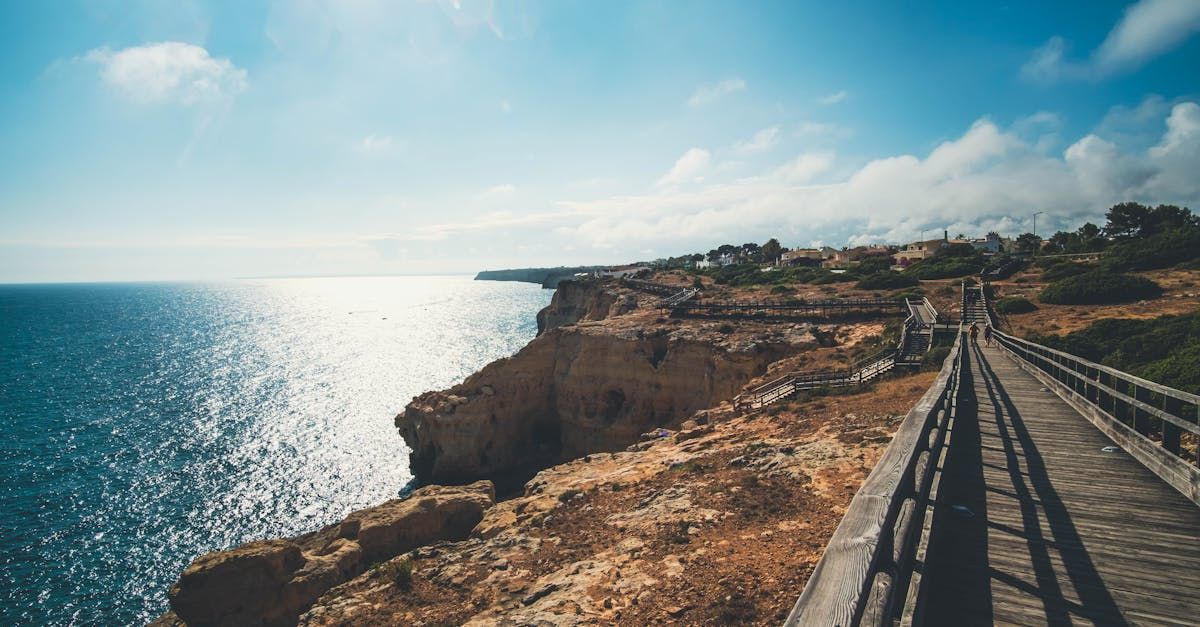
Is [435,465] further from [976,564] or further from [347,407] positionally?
[976,564]

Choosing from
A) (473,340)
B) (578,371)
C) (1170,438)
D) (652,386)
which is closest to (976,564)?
(1170,438)

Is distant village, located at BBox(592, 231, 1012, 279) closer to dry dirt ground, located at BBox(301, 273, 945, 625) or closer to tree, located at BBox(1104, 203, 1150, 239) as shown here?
tree, located at BBox(1104, 203, 1150, 239)

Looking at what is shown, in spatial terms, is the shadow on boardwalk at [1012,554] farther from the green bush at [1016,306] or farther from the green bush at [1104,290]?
the green bush at [1104,290]

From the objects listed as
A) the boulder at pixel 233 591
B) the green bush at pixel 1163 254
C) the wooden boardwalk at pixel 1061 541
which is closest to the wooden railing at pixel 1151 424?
the wooden boardwalk at pixel 1061 541

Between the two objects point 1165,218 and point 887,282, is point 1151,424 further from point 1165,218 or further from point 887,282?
point 1165,218

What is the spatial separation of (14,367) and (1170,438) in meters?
106

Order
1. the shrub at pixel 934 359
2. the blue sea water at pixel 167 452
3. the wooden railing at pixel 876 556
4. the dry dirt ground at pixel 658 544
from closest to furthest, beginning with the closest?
1. the wooden railing at pixel 876 556
2. the dry dirt ground at pixel 658 544
3. the shrub at pixel 934 359
4. the blue sea water at pixel 167 452

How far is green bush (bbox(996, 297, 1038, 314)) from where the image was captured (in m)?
36.4

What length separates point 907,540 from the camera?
3.78m

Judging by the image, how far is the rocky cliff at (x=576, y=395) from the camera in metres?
33.2

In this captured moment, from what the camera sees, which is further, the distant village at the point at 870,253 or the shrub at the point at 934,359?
the distant village at the point at 870,253

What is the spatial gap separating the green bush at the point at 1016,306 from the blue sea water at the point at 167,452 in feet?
152

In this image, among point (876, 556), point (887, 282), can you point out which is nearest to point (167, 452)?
point (876, 556)

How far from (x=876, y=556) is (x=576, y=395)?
36608 mm
